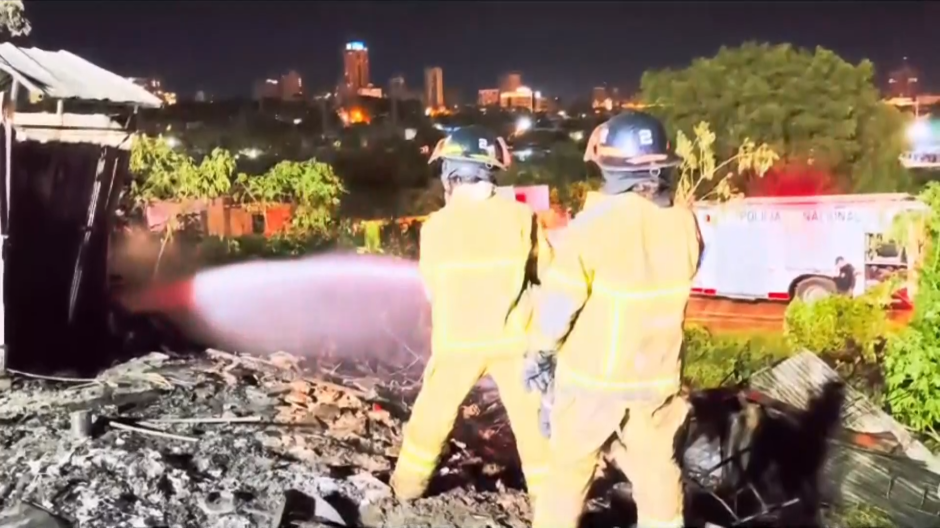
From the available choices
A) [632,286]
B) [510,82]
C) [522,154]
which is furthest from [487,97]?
[632,286]

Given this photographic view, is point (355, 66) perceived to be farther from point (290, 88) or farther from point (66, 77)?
point (66, 77)

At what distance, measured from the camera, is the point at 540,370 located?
253 cm

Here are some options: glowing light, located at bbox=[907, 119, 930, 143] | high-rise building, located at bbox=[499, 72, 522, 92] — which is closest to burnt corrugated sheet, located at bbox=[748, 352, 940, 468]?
glowing light, located at bbox=[907, 119, 930, 143]

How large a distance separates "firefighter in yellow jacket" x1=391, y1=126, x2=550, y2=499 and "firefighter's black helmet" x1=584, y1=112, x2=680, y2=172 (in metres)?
0.33

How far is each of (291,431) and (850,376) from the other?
1734mm

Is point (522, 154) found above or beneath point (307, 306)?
above

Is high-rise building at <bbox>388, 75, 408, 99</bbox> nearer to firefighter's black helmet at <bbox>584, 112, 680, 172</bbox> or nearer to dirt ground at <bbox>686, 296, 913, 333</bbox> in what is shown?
firefighter's black helmet at <bbox>584, 112, 680, 172</bbox>

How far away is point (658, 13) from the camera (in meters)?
3.41

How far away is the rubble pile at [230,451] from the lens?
2.76m

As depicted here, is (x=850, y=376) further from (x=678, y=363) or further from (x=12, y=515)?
(x=12, y=515)

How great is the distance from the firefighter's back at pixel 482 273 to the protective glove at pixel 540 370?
0.17m

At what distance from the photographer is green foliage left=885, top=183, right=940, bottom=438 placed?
123 inches

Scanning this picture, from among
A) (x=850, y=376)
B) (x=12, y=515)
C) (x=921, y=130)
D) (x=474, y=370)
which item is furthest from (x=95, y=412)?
(x=921, y=130)

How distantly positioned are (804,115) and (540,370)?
128cm
